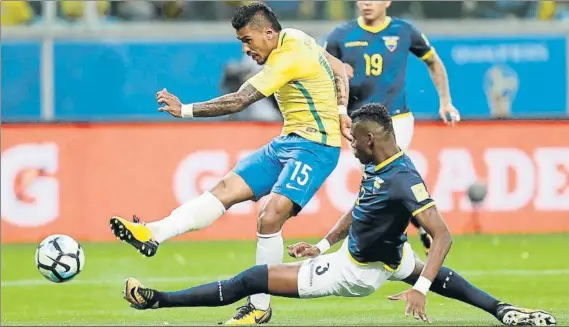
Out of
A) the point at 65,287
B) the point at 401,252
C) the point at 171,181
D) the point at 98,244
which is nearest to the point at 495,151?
the point at 171,181

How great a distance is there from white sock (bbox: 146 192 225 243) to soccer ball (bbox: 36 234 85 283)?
732 millimetres

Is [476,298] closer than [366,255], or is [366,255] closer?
[366,255]

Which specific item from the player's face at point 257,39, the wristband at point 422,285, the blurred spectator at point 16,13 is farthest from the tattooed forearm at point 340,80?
the blurred spectator at point 16,13

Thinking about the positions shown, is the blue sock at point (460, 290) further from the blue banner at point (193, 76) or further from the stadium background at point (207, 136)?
the blue banner at point (193, 76)

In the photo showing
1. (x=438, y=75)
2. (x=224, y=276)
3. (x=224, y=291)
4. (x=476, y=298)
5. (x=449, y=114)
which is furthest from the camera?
(x=224, y=276)

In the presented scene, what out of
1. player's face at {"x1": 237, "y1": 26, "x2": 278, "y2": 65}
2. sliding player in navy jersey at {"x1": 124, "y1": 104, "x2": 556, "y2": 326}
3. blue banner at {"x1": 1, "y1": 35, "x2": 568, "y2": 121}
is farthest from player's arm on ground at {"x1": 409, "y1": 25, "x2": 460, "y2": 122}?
blue banner at {"x1": 1, "y1": 35, "x2": 568, "y2": 121}

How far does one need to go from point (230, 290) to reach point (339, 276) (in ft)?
2.23

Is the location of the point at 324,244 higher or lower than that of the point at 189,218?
lower

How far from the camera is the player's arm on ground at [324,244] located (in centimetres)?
789

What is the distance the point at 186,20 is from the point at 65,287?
9825 millimetres

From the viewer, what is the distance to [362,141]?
24.8ft

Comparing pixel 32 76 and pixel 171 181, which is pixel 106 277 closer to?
pixel 171 181

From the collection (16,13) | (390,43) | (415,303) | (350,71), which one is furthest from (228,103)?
(16,13)

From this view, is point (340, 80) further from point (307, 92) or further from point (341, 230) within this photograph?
point (341, 230)
